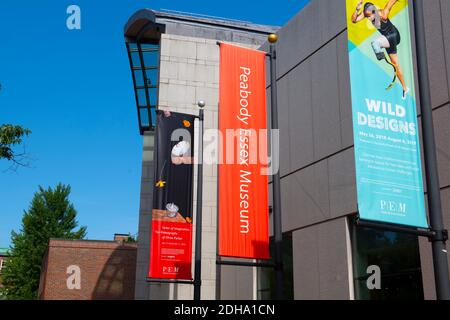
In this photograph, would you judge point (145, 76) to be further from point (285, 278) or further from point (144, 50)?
point (285, 278)

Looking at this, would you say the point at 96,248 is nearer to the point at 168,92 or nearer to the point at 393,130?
the point at 168,92

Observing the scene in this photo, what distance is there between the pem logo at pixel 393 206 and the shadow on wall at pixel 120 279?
110 ft

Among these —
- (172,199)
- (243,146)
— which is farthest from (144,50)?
(243,146)

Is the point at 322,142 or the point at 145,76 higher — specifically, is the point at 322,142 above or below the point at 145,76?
below

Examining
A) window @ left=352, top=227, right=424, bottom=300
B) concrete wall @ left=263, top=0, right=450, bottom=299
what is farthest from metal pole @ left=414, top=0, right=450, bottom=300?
window @ left=352, top=227, right=424, bottom=300

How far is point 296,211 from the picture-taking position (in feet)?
53.9

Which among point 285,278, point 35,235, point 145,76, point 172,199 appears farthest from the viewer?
point 35,235

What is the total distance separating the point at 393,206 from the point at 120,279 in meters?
34.6

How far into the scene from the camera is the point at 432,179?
25.0 feet

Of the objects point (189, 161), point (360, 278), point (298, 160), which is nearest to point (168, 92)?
point (189, 161)

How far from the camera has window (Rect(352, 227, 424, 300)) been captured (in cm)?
1228

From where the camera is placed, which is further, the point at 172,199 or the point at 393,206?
the point at 172,199

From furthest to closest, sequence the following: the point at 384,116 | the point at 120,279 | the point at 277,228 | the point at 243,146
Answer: the point at 120,279 → the point at 243,146 → the point at 277,228 → the point at 384,116

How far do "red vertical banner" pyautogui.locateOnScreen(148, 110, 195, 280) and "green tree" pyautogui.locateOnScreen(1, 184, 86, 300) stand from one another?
40587 millimetres
